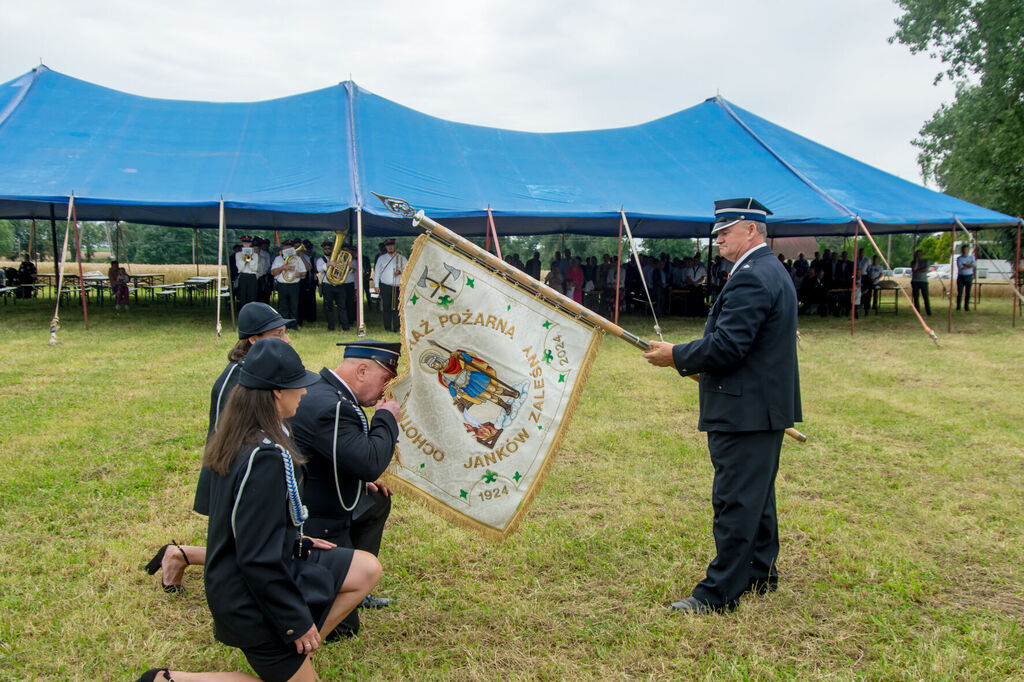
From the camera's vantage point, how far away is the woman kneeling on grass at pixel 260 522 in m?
2.08

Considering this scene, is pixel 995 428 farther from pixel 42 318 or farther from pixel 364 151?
pixel 42 318

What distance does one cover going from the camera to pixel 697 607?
10.6ft

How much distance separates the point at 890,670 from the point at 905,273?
3726 centimetres

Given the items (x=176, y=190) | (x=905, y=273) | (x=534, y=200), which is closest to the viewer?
(x=176, y=190)

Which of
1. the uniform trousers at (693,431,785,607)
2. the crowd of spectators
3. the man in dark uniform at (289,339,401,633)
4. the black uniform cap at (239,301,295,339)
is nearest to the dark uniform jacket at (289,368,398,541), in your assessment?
the man in dark uniform at (289,339,401,633)

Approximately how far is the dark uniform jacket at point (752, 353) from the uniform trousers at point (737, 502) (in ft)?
0.31

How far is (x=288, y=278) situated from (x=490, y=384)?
1087 centimetres

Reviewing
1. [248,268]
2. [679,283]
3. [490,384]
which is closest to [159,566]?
[490,384]

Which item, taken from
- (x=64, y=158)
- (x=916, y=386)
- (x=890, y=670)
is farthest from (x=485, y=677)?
(x=64, y=158)

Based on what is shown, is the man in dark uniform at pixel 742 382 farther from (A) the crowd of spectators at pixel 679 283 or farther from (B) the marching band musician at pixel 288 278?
(A) the crowd of spectators at pixel 679 283

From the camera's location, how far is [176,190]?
12141mm

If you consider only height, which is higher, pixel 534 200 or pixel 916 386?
pixel 534 200

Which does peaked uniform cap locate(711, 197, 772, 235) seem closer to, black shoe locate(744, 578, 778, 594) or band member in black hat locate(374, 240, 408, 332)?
black shoe locate(744, 578, 778, 594)

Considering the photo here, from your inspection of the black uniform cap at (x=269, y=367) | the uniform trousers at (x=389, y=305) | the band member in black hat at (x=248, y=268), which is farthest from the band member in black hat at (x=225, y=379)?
the band member in black hat at (x=248, y=268)
